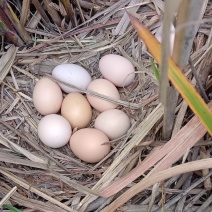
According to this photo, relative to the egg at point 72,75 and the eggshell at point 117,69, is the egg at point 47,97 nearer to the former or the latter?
the egg at point 72,75

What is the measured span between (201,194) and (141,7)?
561 millimetres

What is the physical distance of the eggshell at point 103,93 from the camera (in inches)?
44.9

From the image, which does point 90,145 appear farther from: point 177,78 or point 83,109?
point 177,78

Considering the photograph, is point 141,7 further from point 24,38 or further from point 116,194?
point 116,194

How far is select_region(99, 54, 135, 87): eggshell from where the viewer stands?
45.5 inches

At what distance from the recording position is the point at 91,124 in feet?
3.84

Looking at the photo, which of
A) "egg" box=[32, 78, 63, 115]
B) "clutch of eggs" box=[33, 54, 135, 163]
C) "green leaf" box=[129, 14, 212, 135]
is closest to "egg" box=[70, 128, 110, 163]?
"clutch of eggs" box=[33, 54, 135, 163]

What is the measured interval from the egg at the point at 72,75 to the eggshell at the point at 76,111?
0.14 feet

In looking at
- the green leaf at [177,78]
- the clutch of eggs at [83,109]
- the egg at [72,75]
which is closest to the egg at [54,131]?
the clutch of eggs at [83,109]

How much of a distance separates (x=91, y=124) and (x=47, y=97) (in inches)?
5.3

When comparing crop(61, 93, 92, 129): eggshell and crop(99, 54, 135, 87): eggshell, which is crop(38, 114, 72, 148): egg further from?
crop(99, 54, 135, 87): eggshell

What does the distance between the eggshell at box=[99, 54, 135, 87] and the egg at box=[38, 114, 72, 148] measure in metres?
0.17

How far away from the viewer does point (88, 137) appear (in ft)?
3.52

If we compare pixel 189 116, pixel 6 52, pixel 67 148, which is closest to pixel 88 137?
pixel 67 148
